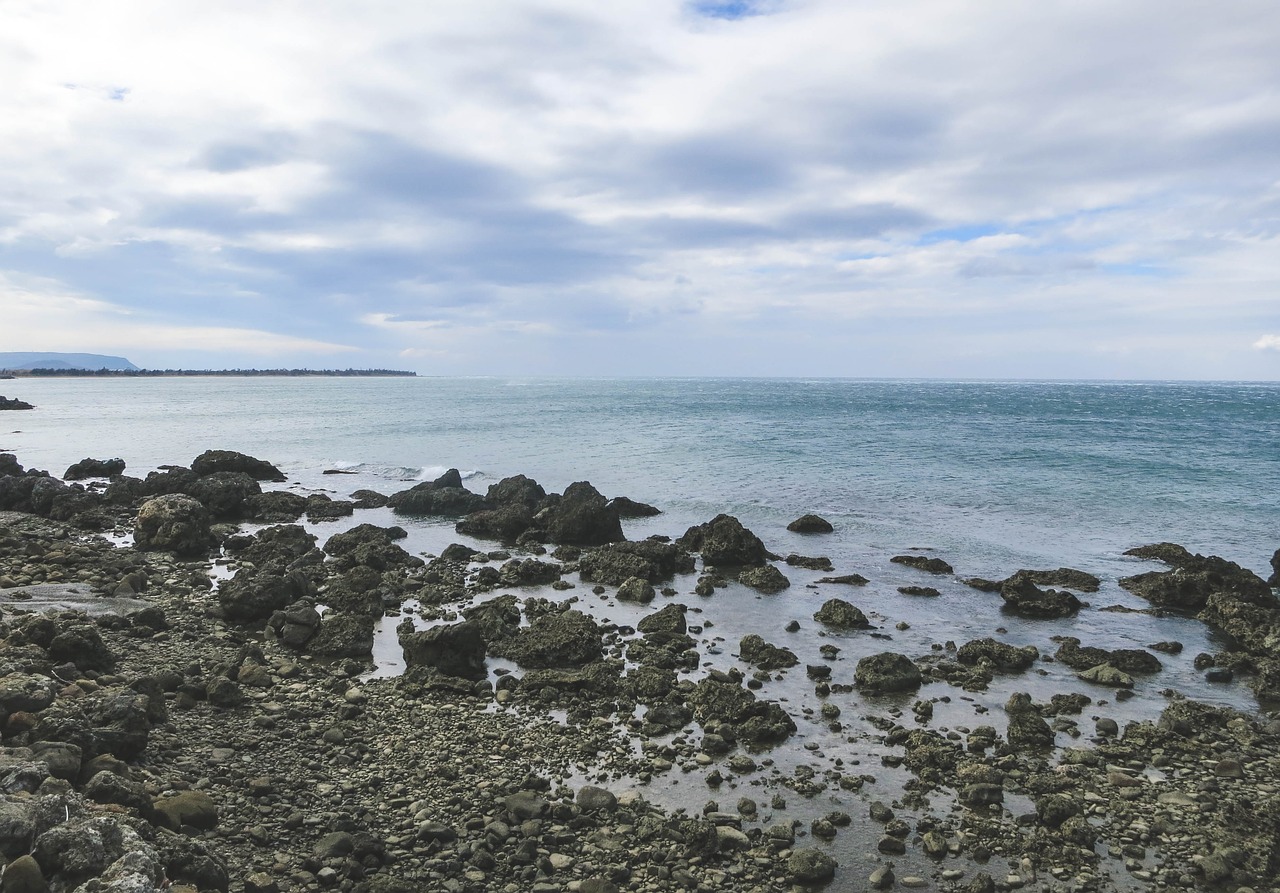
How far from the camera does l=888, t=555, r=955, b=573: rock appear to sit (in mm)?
21594

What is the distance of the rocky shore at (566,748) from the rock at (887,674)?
6cm

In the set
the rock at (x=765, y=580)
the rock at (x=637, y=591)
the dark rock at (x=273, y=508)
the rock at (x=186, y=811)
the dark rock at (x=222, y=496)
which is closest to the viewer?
the rock at (x=186, y=811)

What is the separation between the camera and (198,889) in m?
6.43

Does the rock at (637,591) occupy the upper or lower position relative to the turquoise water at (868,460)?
lower

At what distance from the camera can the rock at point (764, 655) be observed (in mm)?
13984

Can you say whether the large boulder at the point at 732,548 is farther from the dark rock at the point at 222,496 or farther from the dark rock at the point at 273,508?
the dark rock at the point at 222,496

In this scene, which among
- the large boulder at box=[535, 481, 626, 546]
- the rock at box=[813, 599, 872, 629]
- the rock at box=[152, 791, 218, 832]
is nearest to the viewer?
the rock at box=[152, 791, 218, 832]

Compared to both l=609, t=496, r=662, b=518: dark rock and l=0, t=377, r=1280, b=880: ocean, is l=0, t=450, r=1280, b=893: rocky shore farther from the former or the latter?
l=609, t=496, r=662, b=518: dark rock

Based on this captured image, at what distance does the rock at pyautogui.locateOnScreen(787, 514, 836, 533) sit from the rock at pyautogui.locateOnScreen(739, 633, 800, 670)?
40.3 feet

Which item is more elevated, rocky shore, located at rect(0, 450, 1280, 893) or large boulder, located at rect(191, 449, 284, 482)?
large boulder, located at rect(191, 449, 284, 482)

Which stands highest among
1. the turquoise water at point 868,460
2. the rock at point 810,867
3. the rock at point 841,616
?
the turquoise water at point 868,460

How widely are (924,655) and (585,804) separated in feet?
28.2

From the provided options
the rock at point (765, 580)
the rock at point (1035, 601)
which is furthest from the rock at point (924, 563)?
the rock at point (765, 580)

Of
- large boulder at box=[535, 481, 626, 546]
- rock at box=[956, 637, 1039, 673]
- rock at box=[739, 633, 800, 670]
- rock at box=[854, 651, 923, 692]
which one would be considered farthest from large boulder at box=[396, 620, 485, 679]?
large boulder at box=[535, 481, 626, 546]
